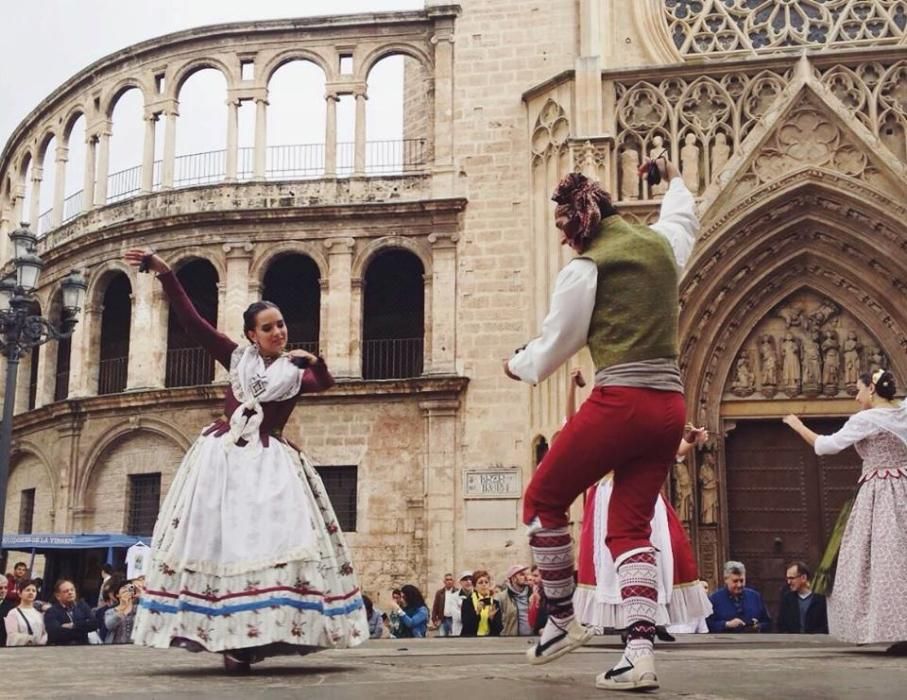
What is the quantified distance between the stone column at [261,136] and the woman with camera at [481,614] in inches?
430

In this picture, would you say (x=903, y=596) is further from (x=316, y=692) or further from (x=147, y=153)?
(x=147, y=153)

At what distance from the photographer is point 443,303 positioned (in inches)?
837

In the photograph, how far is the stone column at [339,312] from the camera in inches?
851

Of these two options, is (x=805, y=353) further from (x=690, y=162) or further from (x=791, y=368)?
(x=690, y=162)

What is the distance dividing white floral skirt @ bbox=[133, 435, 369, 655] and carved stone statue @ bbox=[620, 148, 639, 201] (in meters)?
14.2

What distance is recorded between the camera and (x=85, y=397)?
2350 centimetres

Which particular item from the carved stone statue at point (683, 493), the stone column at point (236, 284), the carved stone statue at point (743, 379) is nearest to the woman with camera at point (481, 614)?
the carved stone statue at point (683, 493)

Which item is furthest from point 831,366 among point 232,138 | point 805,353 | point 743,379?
point 232,138

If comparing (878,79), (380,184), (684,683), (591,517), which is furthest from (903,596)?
(380,184)

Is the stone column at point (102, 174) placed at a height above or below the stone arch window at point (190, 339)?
above

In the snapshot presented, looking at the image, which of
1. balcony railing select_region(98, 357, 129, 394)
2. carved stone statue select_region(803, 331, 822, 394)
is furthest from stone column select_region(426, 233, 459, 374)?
balcony railing select_region(98, 357, 129, 394)

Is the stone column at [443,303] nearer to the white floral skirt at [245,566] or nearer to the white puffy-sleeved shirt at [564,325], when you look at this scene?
the white floral skirt at [245,566]

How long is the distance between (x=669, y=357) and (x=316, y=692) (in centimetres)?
191

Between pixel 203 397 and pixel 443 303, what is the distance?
4.80m
